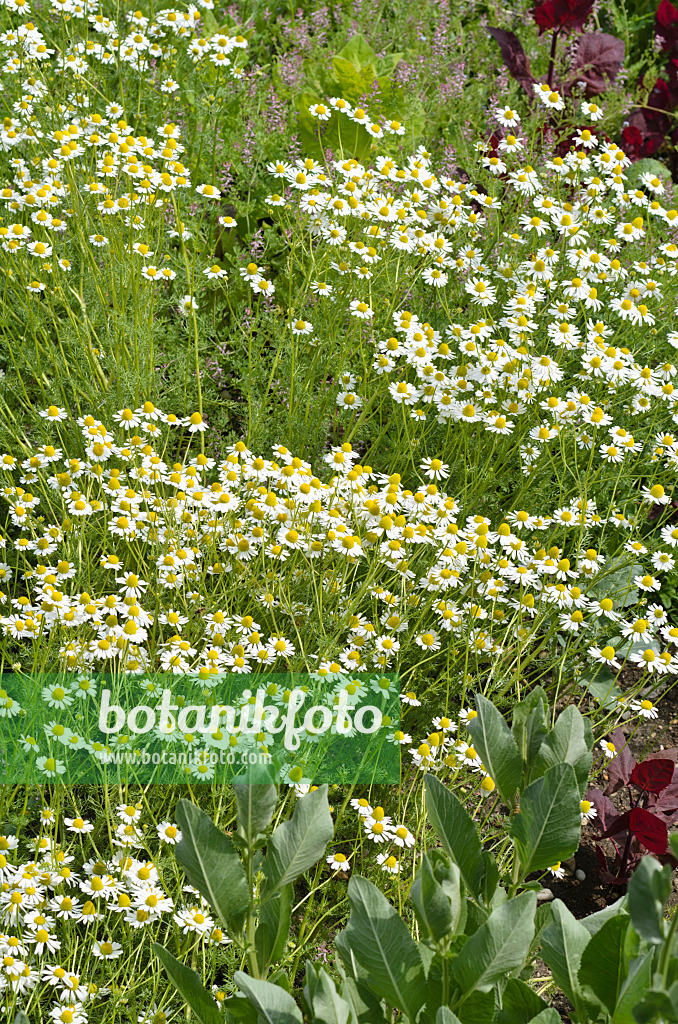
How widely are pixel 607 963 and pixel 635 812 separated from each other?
129 cm

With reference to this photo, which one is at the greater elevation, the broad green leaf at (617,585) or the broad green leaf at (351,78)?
the broad green leaf at (351,78)

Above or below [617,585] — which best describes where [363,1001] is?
above

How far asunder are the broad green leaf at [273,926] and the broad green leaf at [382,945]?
73 millimetres

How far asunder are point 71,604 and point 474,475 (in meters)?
1.22

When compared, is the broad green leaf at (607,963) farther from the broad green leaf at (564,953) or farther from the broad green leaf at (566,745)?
the broad green leaf at (566,745)

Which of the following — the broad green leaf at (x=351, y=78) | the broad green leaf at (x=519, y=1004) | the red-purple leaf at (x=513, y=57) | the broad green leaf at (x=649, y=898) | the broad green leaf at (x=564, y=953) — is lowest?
the broad green leaf at (x=519, y=1004)

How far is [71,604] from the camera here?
222cm

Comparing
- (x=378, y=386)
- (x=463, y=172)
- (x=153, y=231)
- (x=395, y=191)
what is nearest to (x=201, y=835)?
(x=378, y=386)

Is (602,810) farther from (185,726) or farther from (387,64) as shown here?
(387,64)

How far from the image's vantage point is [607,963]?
1.04 meters

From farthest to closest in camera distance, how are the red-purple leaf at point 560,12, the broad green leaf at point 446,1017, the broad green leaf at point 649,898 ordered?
the red-purple leaf at point 560,12 < the broad green leaf at point 446,1017 < the broad green leaf at point 649,898

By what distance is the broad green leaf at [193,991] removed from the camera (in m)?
1.12

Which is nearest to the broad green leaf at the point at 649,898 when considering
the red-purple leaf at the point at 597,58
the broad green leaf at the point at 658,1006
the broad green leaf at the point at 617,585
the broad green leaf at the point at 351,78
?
the broad green leaf at the point at 658,1006

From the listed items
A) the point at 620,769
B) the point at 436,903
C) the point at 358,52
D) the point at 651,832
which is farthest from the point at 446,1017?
the point at 358,52
